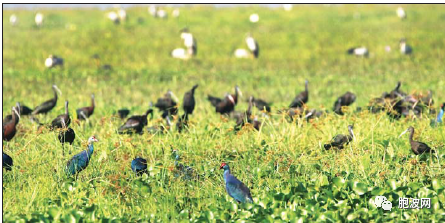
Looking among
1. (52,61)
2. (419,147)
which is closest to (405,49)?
(52,61)

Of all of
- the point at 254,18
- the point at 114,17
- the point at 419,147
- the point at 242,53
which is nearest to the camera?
the point at 419,147

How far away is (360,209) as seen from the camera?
6234 millimetres

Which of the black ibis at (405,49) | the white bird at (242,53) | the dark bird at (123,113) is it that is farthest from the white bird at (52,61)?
the black ibis at (405,49)

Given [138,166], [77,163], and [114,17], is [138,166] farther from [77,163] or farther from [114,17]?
[114,17]

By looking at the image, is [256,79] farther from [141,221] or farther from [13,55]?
[141,221]

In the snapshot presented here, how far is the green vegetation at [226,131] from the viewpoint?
21.6 ft

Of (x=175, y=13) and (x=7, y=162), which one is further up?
(x=7, y=162)

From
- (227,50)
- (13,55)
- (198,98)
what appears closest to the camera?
(198,98)

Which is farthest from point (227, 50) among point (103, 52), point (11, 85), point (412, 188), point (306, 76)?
point (412, 188)

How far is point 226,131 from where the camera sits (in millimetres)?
8883

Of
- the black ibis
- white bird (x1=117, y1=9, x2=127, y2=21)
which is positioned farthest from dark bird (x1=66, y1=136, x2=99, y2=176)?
white bird (x1=117, y1=9, x2=127, y2=21)

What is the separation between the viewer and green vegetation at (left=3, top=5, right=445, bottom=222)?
259 inches

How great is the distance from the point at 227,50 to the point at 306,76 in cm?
554

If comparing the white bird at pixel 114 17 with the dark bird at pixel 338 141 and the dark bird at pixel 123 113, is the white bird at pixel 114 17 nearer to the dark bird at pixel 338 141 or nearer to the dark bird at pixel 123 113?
the dark bird at pixel 123 113
